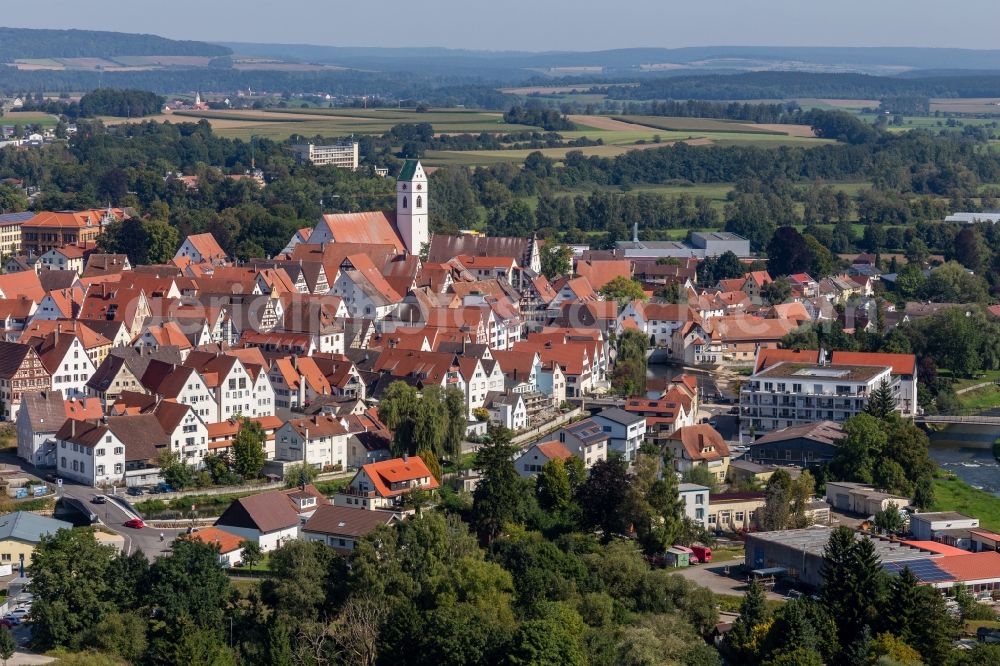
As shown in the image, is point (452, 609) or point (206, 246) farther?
point (206, 246)

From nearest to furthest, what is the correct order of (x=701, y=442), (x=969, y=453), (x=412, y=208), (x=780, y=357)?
(x=701, y=442)
(x=969, y=453)
(x=780, y=357)
(x=412, y=208)

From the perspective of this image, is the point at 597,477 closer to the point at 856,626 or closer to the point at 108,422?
the point at 856,626

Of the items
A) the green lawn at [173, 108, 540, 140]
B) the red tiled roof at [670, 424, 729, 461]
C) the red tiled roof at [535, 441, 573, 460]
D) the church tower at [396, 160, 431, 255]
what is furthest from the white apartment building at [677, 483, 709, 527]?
the green lawn at [173, 108, 540, 140]

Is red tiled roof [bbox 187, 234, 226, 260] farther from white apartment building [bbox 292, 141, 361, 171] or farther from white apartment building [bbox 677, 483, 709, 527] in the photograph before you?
white apartment building [bbox 292, 141, 361, 171]

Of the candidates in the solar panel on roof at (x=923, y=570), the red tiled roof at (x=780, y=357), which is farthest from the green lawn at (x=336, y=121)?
the solar panel on roof at (x=923, y=570)

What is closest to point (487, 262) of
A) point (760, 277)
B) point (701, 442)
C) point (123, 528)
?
point (760, 277)

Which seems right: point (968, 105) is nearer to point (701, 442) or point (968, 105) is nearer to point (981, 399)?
point (981, 399)

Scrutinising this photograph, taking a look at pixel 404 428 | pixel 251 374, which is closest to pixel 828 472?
pixel 404 428

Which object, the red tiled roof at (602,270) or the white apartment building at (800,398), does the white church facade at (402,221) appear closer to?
the red tiled roof at (602,270)
